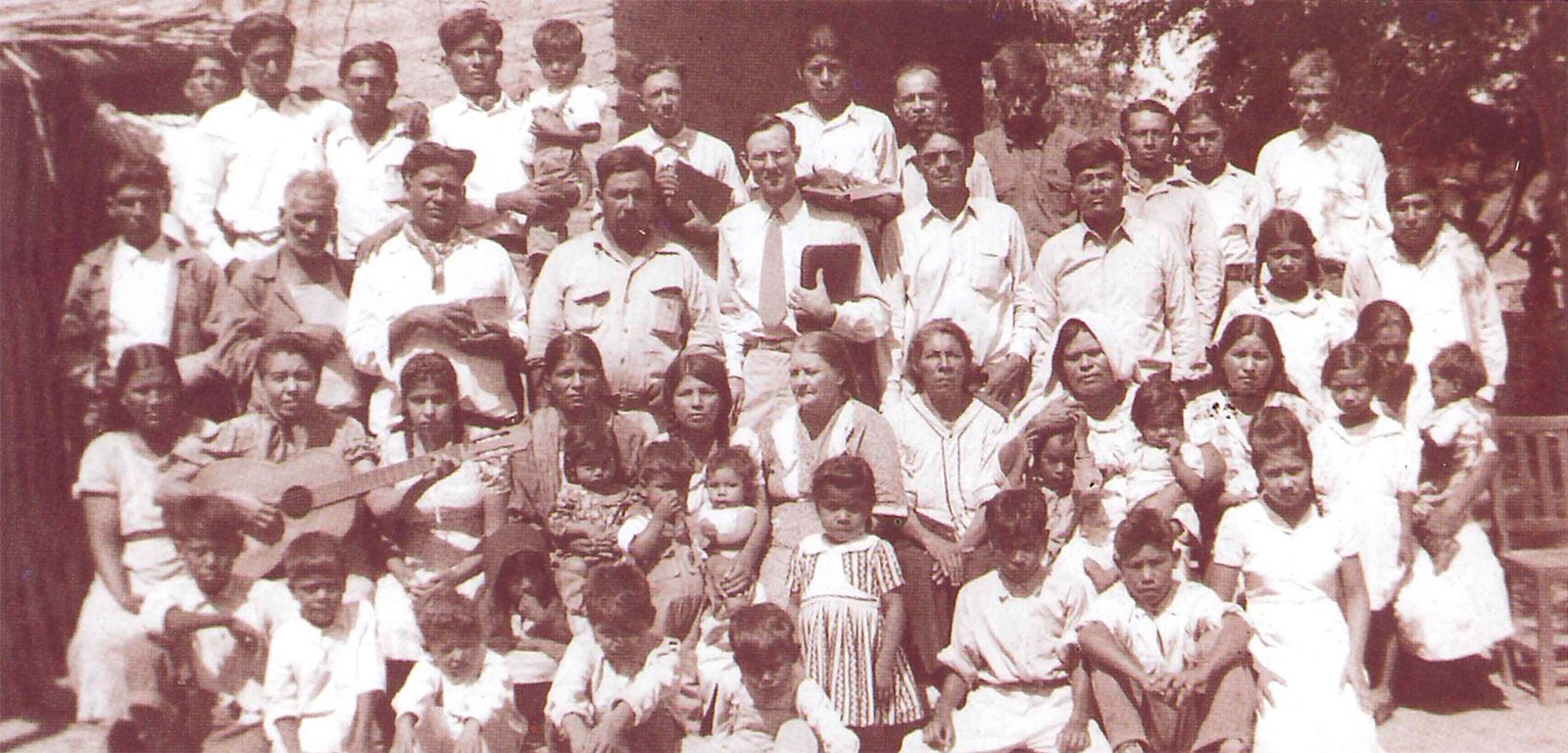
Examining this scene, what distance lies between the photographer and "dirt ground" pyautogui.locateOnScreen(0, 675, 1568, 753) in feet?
12.2

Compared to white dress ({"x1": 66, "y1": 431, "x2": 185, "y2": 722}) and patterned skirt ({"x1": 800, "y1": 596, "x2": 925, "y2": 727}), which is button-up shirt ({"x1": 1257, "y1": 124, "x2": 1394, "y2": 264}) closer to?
patterned skirt ({"x1": 800, "y1": 596, "x2": 925, "y2": 727})

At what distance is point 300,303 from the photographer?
4070 millimetres

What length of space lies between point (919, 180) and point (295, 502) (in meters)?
2.20

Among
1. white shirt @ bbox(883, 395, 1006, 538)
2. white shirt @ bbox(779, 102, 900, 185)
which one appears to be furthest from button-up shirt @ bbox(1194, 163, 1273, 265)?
white shirt @ bbox(883, 395, 1006, 538)

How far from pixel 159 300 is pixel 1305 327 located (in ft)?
10.7

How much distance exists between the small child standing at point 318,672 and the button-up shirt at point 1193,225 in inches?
99.6

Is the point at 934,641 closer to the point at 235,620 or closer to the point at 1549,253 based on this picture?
the point at 235,620

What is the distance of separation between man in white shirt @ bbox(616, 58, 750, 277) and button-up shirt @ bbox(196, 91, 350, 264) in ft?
3.25

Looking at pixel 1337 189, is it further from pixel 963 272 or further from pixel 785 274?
pixel 785 274

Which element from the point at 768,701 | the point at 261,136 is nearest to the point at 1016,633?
the point at 768,701

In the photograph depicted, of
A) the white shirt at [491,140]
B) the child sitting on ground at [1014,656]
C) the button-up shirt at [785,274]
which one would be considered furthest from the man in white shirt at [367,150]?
the child sitting on ground at [1014,656]

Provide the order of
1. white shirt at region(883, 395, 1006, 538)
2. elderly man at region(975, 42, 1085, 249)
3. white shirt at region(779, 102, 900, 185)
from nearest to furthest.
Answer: white shirt at region(883, 395, 1006, 538), white shirt at region(779, 102, 900, 185), elderly man at region(975, 42, 1085, 249)

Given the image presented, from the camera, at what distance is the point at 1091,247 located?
430cm

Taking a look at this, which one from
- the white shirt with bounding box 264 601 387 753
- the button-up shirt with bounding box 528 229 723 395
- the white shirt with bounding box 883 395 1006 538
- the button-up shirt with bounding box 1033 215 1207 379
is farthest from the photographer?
the button-up shirt with bounding box 1033 215 1207 379
